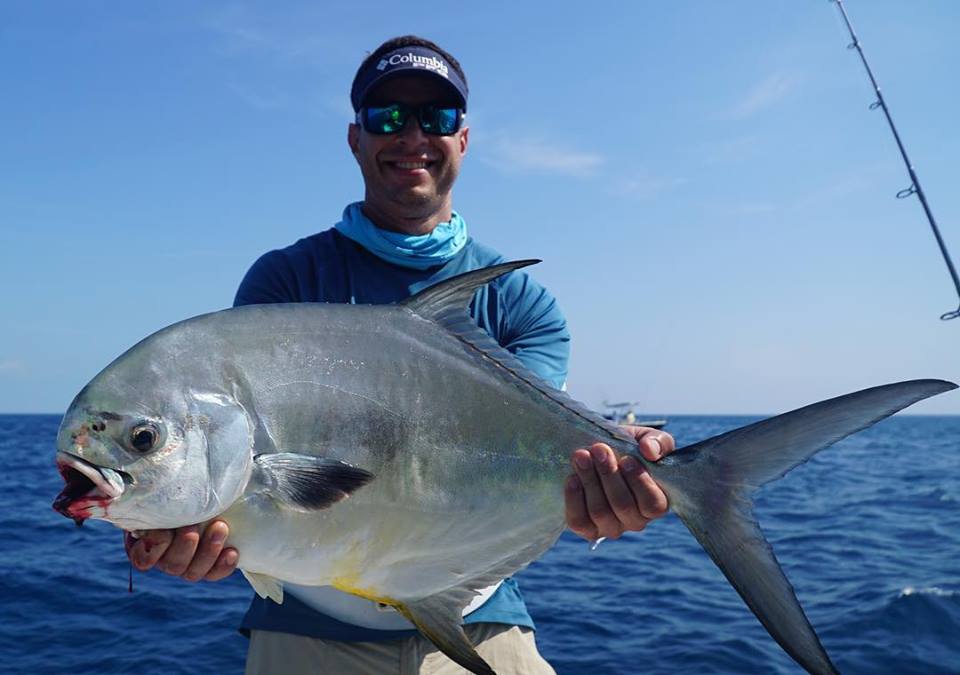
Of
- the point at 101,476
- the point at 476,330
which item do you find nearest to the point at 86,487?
the point at 101,476

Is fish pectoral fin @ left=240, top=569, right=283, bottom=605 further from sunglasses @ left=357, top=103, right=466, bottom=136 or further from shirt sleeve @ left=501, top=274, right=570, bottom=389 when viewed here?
sunglasses @ left=357, top=103, right=466, bottom=136

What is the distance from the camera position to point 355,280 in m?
3.17

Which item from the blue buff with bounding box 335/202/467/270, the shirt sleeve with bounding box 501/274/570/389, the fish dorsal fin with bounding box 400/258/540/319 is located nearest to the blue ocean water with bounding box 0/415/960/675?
the shirt sleeve with bounding box 501/274/570/389

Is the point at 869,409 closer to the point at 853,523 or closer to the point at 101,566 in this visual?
the point at 101,566

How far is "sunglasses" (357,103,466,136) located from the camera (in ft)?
10.8


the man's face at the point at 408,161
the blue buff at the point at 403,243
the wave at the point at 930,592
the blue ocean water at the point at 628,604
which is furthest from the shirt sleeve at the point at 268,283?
the wave at the point at 930,592

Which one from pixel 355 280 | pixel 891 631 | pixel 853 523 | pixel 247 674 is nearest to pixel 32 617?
pixel 247 674

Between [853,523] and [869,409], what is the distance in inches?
549

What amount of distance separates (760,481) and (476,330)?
3.10ft

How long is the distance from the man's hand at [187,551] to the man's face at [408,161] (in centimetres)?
160

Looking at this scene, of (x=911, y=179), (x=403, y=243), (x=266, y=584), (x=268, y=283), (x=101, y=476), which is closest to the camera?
(x=101, y=476)

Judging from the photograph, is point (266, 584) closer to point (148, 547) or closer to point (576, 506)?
point (148, 547)

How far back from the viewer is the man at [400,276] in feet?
9.48

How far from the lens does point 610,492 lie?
245cm
